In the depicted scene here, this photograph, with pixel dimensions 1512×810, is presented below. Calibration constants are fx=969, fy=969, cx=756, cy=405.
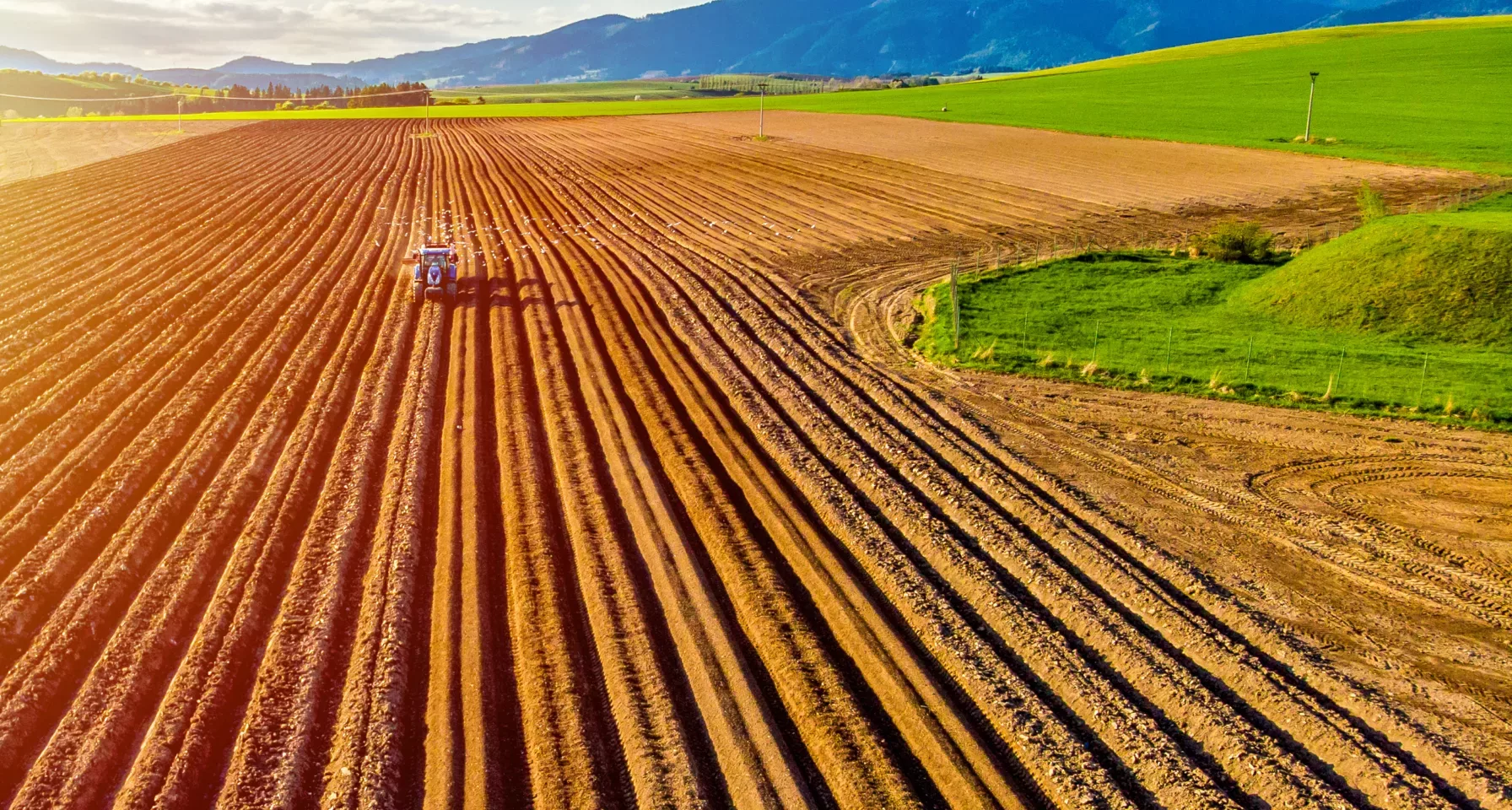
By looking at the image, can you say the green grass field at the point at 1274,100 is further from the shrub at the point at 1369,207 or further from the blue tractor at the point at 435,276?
the blue tractor at the point at 435,276

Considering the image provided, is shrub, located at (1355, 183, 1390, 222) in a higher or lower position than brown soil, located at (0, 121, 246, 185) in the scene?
lower

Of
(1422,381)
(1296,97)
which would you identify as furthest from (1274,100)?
(1422,381)

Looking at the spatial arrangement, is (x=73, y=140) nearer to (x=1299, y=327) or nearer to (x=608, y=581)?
(x=608, y=581)

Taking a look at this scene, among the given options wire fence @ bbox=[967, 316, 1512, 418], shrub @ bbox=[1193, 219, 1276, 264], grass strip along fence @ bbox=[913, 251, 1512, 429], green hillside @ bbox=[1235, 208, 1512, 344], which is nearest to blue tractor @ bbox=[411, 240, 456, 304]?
grass strip along fence @ bbox=[913, 251, 1512, 429]

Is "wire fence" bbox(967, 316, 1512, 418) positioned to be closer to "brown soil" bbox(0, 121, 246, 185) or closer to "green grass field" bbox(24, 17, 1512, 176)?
"green grass field" bbox(24, 17, 1512, 176)

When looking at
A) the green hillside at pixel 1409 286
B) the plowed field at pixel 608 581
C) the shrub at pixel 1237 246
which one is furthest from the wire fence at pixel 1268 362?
the shrub at pixel 1237 246

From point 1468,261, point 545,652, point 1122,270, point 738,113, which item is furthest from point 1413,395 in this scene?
point 738,113
